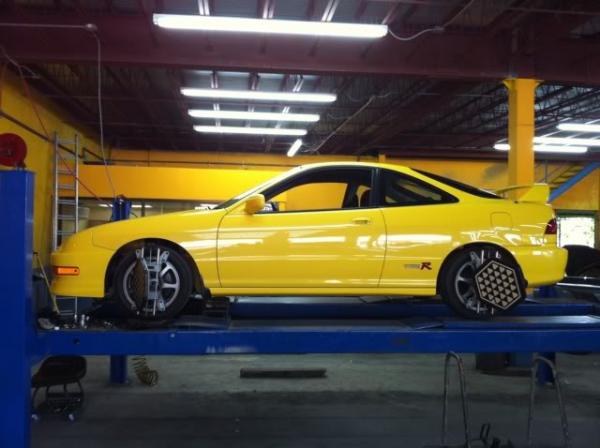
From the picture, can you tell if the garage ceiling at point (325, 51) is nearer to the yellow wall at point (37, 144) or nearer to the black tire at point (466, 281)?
the yellow wall at point (37, 144)

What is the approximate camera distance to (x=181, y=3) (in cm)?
759

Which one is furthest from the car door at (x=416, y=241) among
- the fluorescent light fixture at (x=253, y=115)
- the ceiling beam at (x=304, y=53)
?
the fluorescent light fixture at (x=253, y=115)

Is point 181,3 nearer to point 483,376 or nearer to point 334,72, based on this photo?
point 334,72

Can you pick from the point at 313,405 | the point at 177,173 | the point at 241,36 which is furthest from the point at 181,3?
the point at 313,405

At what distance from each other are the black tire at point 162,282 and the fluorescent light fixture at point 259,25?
384cm

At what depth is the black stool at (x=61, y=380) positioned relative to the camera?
5.27m

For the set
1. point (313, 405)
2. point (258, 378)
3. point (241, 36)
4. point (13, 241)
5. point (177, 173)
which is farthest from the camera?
point (177, 173)

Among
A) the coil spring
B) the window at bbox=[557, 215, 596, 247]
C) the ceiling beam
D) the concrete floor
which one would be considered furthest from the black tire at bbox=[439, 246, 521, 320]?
the window at bbox=[557, 215, 596, 247]

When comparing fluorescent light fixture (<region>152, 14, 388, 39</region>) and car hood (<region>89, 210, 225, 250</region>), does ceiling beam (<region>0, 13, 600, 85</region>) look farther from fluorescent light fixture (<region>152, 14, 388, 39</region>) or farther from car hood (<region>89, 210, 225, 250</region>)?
car hood (<region>89, 210, 225, 250</region>)

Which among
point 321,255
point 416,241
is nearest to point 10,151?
point 321,255

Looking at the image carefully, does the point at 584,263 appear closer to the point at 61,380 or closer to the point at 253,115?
the point at 253,115

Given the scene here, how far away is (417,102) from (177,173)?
18.7 ft

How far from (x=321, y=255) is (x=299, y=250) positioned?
15 centimetres

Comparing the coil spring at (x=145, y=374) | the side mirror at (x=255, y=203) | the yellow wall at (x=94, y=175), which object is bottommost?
the coil spring at (x=145, y=374)
